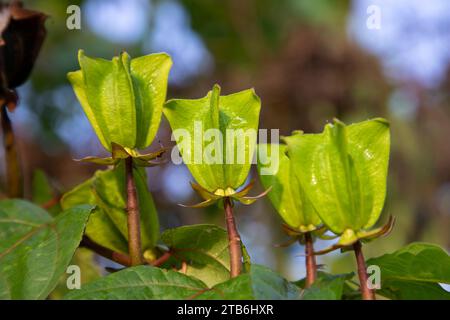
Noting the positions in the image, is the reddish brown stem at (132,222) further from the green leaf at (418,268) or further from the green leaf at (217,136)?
the green leaf at (418,268)

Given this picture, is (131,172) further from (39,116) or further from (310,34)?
(310,34)

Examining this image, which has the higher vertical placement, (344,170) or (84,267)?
(344,170)

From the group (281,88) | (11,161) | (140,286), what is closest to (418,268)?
(140,286)

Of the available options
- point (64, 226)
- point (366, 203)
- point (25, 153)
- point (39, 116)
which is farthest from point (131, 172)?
point (25, 153)

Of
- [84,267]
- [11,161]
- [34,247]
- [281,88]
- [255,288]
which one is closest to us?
[255,288]

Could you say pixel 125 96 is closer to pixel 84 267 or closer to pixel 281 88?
pixel 84 267

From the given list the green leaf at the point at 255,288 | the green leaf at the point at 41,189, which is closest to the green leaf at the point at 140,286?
the green leaf at the point at 255,288

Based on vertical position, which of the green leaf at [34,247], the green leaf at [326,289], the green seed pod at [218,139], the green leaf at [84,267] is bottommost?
the green leaf at [84,267]
